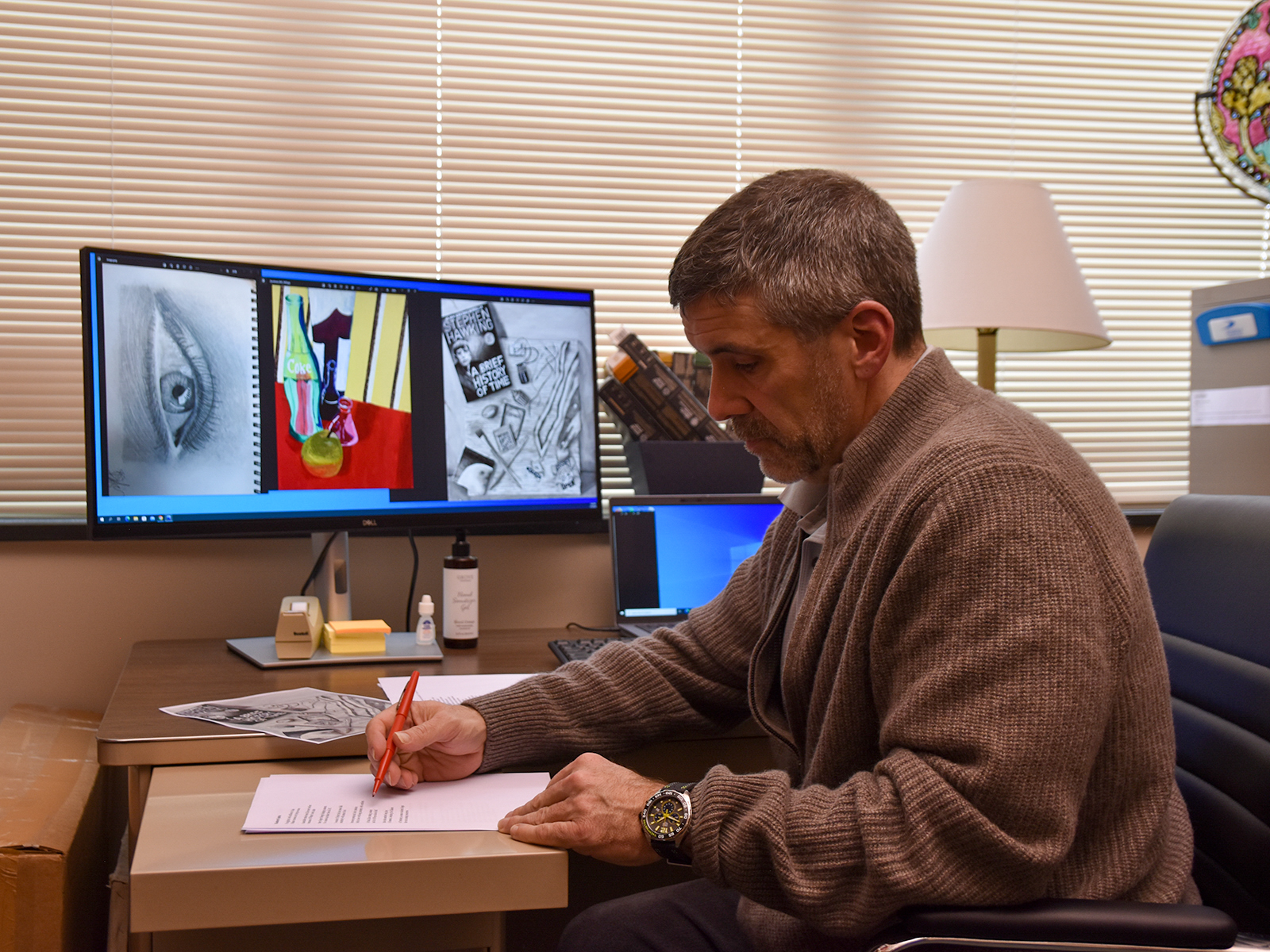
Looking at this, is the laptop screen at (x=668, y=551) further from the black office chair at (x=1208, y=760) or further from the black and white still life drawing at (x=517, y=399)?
the black office chair at (x=1208, y=760)

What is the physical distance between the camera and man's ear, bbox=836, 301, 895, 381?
1.05m

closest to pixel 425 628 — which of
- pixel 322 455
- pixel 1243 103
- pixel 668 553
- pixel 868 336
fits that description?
pixel 322 455

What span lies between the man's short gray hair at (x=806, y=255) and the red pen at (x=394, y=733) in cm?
51

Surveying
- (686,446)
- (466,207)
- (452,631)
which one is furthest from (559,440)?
(466,207)

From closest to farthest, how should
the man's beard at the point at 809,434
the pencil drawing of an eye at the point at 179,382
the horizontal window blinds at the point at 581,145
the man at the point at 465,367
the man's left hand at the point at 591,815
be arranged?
the man's left hand at the point at 591,815 → the man's beard at the point at 809,434 → the pencil drawing of an eye at the point at 179,382 → the man at the point at 465,367 → the horizontal window blinds at the point at 581,145

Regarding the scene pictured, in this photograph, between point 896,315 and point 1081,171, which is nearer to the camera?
point 896,315

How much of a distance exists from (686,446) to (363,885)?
111cm

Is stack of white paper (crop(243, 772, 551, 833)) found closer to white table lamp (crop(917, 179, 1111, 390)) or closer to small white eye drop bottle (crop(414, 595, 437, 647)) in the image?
small white eye drop bottle (crop(414, 595, 437, 647))

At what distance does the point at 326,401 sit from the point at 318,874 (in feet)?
2.97

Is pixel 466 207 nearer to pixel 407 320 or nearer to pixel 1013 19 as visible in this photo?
pixel 407 320

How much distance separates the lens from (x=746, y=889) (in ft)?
2.96

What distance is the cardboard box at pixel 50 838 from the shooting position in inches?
40.2

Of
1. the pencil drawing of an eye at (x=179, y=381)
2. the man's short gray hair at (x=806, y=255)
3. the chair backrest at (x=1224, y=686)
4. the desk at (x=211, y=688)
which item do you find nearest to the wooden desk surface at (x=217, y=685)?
the desk at (x=211, y=688)

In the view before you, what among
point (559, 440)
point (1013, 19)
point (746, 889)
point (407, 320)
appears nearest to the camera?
point (746, 889)
